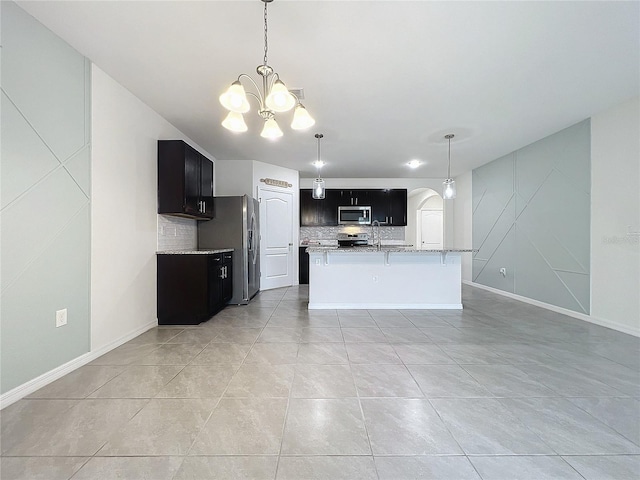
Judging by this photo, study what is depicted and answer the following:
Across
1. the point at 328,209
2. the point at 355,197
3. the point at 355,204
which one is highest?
the point at 355,197

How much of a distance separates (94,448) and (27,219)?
1.54 meters

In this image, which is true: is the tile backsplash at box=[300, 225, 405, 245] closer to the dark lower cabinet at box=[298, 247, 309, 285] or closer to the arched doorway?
the dark lower cabinet at box=[298, 247, 309, 285]

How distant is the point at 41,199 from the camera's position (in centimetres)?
197

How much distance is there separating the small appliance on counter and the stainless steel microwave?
359 millimetres

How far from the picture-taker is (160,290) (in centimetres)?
341

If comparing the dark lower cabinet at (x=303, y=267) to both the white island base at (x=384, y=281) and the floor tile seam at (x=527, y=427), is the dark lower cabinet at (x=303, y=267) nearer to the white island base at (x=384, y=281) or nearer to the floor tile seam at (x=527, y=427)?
the white island base at (x=384, y=281)

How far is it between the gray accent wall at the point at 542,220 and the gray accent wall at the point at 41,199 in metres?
5.58

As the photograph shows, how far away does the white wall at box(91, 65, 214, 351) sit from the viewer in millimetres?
2494

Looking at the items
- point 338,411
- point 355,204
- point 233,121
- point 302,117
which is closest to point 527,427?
point 338,411

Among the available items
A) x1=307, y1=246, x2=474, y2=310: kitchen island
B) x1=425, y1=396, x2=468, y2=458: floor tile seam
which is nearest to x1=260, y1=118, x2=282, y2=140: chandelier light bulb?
x1=425, y1=396, x2=468, y2=458: floor tile seam

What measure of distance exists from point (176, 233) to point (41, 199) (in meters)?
1.95

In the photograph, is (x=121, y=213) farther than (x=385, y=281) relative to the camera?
No

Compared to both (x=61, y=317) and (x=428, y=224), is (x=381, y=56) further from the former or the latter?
(x=428, y=224)

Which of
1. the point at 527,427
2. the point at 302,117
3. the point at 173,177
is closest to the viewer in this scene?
the point at 527,427
